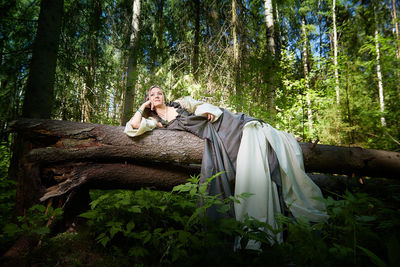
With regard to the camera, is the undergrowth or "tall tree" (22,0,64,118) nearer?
the undergrowth

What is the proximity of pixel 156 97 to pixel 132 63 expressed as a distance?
12.1 ft

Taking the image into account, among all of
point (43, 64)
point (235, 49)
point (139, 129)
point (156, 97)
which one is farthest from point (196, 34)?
point (139, 129)

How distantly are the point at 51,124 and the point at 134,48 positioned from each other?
4.16 metres

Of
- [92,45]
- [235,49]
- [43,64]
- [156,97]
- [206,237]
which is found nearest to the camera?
[206,237]

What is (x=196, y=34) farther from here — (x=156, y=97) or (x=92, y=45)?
(x=156, y=97)

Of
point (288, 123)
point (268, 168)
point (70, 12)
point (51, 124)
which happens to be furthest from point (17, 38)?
point (288, 123)

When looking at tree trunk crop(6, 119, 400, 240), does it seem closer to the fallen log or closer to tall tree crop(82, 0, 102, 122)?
the fallen log

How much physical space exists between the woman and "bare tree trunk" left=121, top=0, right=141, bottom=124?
3437 millimetres

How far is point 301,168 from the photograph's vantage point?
8.25ft

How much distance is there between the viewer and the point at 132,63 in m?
6.16

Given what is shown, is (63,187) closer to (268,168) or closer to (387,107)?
(268,168)

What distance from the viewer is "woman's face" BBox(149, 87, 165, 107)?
3230mm

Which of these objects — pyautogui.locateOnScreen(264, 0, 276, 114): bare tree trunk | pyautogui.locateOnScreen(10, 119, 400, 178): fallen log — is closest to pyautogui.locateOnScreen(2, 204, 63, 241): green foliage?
pyautogui.locateOnScreen(10, 119, 400, 178): fallen log

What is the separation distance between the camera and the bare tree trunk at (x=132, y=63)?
18.5ft
